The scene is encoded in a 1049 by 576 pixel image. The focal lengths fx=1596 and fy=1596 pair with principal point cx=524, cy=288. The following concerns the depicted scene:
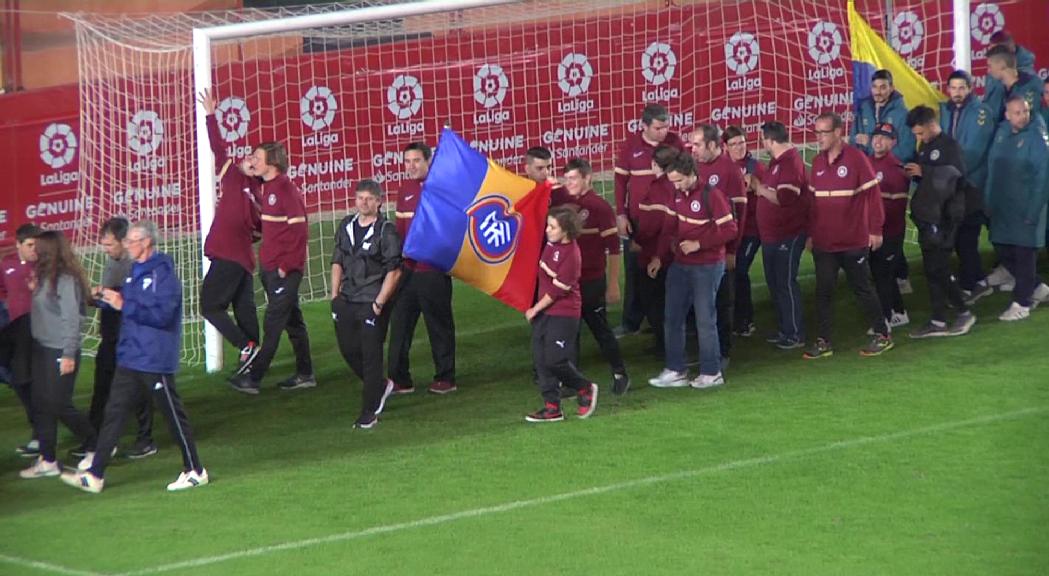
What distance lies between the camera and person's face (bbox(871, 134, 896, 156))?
1282cm

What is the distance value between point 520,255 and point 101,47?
681cm

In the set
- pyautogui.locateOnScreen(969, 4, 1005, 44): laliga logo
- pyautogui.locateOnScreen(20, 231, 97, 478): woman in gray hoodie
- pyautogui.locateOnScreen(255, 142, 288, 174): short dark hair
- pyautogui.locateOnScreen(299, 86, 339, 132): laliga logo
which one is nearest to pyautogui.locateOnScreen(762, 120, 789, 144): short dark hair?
pyautogui.locateOnScreen(255, 142, 288, 174): short dark hair

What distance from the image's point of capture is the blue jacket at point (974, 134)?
13523 mm

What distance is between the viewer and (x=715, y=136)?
12.4 m

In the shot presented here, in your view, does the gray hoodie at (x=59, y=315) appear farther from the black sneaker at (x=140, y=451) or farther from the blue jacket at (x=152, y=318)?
the black sneaker at (x=140, y=451)

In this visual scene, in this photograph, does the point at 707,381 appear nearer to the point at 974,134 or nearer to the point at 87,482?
the point at 974,134

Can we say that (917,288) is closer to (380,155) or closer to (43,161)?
(380,155)

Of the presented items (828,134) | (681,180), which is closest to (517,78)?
(828,134)

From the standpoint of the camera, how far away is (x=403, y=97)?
18609mm

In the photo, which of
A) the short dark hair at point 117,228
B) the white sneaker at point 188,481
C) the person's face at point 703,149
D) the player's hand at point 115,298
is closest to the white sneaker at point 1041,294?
the person's face at point 703,149

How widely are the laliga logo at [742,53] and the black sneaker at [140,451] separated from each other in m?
10.3

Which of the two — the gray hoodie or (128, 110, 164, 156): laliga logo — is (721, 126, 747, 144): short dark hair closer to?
the gray hoodie

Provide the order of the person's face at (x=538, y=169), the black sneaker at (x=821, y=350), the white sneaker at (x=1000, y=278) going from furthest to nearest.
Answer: the white sneaker at (x=1000, y=278), the black sneaker at (x=821, y=350), the person's face at (x=538, y=169)

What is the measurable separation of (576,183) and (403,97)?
7.41 meters
